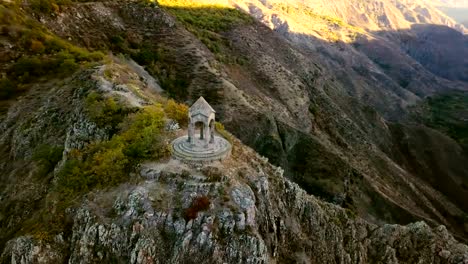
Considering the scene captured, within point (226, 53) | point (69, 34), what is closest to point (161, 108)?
point (69, 34)

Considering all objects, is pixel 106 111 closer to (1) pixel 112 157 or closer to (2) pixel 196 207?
(1) pixel 112 157

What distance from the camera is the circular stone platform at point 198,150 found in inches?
1025

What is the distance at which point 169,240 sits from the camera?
21969 mm

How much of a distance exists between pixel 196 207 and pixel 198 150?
4.58m

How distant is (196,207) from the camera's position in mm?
22734

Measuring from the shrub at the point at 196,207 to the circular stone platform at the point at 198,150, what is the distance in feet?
11.2

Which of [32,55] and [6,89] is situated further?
[32,55]

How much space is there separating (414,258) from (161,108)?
83.7ft

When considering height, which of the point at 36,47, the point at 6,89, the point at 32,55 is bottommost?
the point at 6,89

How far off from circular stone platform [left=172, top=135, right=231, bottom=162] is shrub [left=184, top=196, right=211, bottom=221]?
3412mm

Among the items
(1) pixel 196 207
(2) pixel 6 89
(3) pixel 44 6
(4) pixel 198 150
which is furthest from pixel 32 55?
(1) pixel 196 207

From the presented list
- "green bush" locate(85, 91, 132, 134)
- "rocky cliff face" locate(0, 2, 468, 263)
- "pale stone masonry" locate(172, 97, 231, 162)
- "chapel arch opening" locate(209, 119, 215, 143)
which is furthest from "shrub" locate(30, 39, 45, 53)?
"chapel arch opening" locate(209, 119, 215, 143)

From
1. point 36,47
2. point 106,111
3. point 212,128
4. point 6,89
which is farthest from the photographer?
point 36,47

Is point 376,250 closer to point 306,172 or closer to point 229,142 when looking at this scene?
point 229,142
